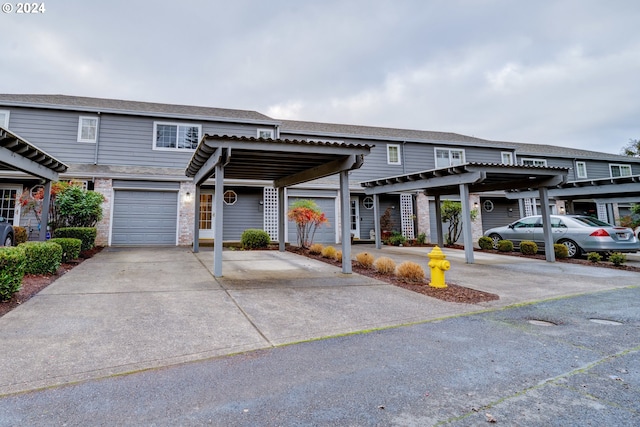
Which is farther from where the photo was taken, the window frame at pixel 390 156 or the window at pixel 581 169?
the window at pixel 581 169

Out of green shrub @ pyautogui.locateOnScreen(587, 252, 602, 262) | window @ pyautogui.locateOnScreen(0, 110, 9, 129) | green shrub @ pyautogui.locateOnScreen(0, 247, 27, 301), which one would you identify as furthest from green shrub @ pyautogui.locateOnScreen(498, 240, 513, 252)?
window @ pyautogui.locateOnScreen(0, 110, 9, 129)

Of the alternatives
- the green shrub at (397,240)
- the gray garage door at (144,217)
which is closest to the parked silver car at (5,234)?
the gray garage door at (144,217)

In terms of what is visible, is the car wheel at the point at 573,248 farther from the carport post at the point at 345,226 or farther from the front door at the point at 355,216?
the carport post at the point at 345,226

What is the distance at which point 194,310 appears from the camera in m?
3.97

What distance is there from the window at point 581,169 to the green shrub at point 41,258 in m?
26.1

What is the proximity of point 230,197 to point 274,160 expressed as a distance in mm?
6730

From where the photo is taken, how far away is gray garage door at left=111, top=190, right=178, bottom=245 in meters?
11.7

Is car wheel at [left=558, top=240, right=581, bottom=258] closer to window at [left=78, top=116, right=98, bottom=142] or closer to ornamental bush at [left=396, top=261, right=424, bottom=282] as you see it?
ornamental bush at [left=396, top=261, right=424, bottom=282]

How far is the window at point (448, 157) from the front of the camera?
17.2 metres

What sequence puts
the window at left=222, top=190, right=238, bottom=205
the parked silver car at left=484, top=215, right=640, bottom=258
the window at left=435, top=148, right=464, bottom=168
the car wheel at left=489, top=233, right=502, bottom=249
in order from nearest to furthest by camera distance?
the parked silver car at left=484, top=215, right=640, bottom=258 < the car wheel at left=489, top=233, right=502, bottom=249 < the window at left=222, top=190, right=238, bottom=205 < the window at left=435, top=148, right=464, bottom=168

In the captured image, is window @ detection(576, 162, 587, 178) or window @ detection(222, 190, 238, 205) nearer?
window @ detection(222, 190, 238, 205)

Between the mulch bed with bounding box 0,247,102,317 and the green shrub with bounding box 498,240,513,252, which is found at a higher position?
the green shrub with bounding box 498,240,513,252

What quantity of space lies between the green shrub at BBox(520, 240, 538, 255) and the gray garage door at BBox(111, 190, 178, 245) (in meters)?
13.1

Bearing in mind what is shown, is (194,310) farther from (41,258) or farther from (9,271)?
(41,258)
